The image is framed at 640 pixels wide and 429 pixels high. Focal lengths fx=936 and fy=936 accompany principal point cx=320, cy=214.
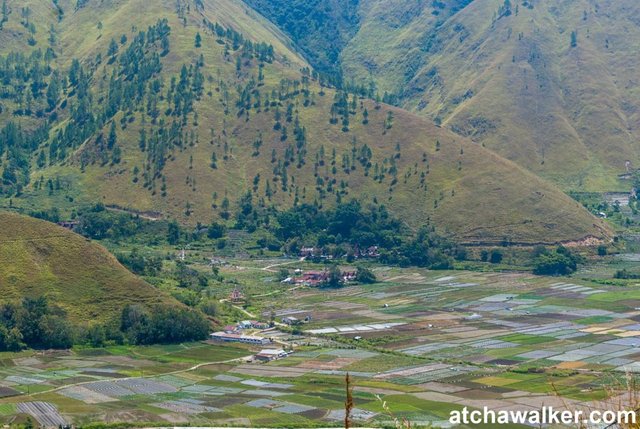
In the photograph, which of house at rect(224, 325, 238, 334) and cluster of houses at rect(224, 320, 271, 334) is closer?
house at rect(224, 325, 238, 334)

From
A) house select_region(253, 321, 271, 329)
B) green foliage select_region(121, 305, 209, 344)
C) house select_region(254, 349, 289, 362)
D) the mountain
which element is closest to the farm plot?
house select_region(254, 349, 289, 362)

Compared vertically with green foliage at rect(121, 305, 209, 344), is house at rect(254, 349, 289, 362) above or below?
below

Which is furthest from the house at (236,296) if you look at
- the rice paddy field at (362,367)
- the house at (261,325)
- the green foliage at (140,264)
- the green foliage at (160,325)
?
the green foliage at (160,325)

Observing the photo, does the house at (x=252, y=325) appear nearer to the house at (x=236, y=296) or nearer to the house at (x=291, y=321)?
the house at (x=291, y=321)

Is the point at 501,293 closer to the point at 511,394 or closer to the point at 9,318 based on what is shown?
the point at 511,394

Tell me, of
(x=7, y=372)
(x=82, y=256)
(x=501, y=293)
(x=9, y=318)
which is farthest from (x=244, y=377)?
(x=501, y=293)

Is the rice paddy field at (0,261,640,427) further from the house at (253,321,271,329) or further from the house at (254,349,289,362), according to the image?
the house at (253,321,271,329)
